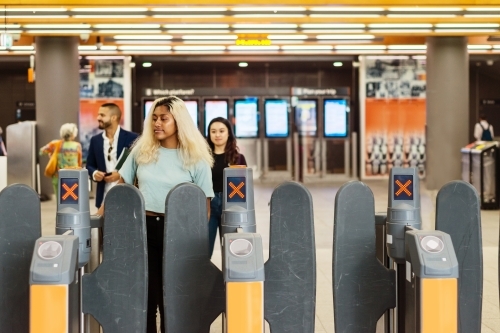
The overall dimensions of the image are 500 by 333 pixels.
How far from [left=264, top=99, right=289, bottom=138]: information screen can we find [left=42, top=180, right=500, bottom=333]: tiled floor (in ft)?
6.11

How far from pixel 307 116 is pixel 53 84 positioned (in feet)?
23.6

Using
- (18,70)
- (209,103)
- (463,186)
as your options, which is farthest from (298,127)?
(463,186)

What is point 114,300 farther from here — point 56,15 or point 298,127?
point 298,127

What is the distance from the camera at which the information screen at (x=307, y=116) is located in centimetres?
1972

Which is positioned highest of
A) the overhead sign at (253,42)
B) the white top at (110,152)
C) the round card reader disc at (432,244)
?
the overhead sign at (253,42)

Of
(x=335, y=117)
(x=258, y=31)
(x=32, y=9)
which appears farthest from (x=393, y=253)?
(x=335, y=117)

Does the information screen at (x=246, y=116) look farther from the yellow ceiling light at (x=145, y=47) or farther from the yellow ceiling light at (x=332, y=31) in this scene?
the yellow ceiling light at (x=332, y=31)

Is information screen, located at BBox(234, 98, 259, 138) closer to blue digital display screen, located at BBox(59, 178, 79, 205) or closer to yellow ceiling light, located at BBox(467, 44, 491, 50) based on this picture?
yellow ceiling light, located at BBox(467, 44, 491, 50)

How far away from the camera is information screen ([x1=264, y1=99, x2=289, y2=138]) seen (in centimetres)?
1975

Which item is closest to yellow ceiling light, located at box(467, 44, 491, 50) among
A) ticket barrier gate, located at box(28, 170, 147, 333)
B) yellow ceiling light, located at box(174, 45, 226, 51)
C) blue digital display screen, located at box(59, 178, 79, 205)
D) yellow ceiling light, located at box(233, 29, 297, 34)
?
yellow ceiling light, located at box(174, 45, 226, 51)

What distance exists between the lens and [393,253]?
4211mm

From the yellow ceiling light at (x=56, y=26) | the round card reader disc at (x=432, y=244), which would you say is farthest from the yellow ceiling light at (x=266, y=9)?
the round card reader disc at (x=432, y=244)

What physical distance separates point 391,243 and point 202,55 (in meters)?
16.0

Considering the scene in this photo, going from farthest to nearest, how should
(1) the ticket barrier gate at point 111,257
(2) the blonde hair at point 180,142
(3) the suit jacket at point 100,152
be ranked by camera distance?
(3) the suit jacket at point 100,152 → (2) the blonde hair at point 180,142 → (1) the ticket barrier gate at point 111,257
